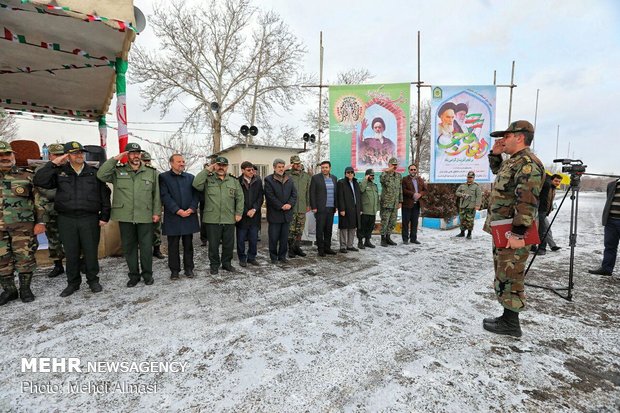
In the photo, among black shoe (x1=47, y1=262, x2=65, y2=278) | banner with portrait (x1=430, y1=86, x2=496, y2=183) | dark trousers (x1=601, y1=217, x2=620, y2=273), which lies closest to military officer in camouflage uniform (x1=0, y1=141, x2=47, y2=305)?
black shoe (x1=47, y1=262, x2=65, y2=278)

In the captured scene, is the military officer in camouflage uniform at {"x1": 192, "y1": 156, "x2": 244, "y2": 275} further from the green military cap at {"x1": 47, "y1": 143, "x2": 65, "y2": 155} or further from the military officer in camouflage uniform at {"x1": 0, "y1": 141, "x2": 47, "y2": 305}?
the military officer in camouflage uniform at {"x1": 0, "y1": 141, "x2": 47, "y2": 305}

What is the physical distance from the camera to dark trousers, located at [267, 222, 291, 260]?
16.0ft

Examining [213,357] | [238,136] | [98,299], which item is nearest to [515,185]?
[213,357]

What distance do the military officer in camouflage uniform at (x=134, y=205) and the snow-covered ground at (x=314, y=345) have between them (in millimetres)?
363

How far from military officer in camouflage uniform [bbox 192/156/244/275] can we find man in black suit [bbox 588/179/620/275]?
18.2 ft

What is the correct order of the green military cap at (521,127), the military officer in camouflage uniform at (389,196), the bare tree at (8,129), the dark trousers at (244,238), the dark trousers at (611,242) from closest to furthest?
the green military cap at (521,127)
the dark trousers at (611,242)
the dark trousers at (244,238)
the military officer in camouflage uniform at (389,196)
the bare tree at (8,129)

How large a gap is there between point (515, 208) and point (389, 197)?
3.93m

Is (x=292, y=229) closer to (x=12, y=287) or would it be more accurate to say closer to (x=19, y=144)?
(x=12, y=287)

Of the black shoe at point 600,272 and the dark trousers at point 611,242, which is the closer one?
the dark trousers at point 611,242

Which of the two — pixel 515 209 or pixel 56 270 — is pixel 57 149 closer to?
pixel 56 270

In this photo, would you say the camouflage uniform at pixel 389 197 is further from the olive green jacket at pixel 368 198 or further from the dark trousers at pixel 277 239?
the dark trousers at pixel 277 239

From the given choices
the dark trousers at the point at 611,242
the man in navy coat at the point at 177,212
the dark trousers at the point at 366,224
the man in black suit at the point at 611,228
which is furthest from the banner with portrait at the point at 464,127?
the man in navy coat at the point at 177,212

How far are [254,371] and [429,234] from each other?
680 centimetres

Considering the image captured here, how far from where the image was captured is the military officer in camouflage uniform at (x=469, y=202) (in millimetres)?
7176
